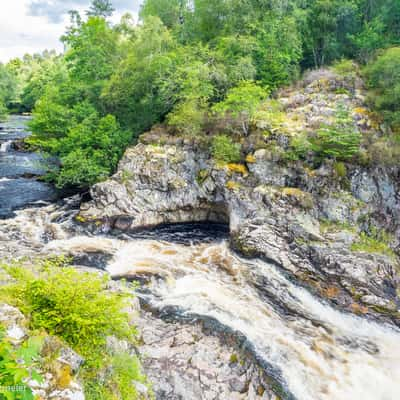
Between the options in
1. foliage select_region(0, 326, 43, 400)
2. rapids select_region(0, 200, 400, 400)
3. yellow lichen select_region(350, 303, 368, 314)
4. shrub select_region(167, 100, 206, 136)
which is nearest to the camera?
foliage select_region(0, 326, 43, 400)

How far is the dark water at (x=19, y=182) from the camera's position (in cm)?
1644

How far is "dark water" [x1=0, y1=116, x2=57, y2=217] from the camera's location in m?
16.4

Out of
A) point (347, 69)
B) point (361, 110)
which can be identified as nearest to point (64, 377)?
point (361, 110)

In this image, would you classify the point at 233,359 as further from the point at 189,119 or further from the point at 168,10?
the point at 168,10

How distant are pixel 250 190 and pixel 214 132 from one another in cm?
449

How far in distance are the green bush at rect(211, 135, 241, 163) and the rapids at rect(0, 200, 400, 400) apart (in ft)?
13.8

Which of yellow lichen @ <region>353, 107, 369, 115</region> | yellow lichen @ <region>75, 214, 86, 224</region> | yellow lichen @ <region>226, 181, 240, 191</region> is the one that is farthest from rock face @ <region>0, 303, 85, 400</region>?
yellow lichen @ <region>353, 107, 369, 115</region>

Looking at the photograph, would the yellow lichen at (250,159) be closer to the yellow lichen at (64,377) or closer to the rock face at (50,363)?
the rock face at (50,363)

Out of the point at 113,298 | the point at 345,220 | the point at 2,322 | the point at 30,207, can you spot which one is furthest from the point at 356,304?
the point at 30,207

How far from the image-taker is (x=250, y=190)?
14578 millimetres

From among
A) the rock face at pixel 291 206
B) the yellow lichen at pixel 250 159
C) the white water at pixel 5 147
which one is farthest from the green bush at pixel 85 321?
the white water at pixel 5 147

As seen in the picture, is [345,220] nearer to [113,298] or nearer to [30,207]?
[113,298]

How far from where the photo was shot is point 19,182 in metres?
19.3

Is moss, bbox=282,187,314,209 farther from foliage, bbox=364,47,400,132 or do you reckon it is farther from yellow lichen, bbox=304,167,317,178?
foliage, bbox=364,47,400,132
